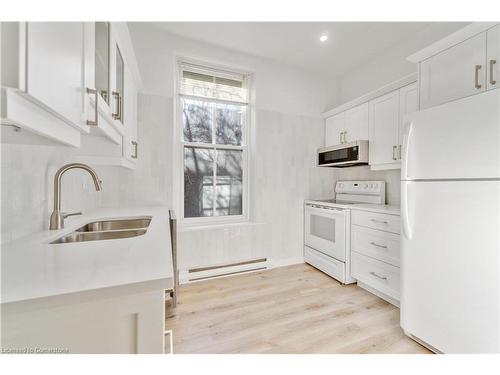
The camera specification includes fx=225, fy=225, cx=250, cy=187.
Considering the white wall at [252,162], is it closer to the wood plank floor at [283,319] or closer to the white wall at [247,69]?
the white wall at [247,69]

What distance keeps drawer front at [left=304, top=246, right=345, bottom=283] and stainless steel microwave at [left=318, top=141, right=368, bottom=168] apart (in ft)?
3.92

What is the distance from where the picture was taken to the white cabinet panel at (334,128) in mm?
3027

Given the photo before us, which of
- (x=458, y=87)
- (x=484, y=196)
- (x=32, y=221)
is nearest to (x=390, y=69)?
(x=458, y=87)

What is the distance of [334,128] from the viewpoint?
3154 millimetres

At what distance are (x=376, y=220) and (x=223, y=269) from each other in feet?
5.80

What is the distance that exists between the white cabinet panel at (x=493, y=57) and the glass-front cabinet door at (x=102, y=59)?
7.40ft

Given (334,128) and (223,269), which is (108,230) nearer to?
(223,269)

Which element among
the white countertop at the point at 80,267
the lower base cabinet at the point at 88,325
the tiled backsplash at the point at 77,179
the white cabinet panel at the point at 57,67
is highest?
the white cabinet panel at the point at 57,67

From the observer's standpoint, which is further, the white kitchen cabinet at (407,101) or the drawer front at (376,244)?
the white kitchen cabinet at (407,101)

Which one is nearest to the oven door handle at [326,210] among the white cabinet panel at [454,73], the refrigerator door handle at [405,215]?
the refrigerator door handle at [405,215]

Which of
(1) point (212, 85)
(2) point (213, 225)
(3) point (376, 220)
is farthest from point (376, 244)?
(1) point (212, 85)

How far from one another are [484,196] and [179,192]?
100 inches
